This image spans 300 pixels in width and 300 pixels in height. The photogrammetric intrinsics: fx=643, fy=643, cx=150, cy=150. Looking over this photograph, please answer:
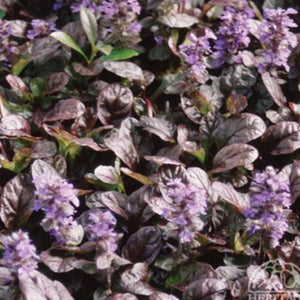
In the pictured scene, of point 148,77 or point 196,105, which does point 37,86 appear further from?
point 196,105

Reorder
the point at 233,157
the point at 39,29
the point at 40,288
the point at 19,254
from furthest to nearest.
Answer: the point at 39,29
the point at 233,157
the point at 40,288
the point at 19,254

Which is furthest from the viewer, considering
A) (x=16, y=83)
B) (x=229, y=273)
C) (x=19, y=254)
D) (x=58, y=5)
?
(x=58, y=5)

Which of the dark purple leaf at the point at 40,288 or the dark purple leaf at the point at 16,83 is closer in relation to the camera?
the dark purple leaf at the point at 40,288

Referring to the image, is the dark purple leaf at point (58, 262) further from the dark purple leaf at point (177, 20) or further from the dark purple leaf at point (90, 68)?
the dark purple leaf at point (177, 20)

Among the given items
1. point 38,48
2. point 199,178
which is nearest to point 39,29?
A: point 38,48

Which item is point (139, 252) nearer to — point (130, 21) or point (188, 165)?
point (188, 165)

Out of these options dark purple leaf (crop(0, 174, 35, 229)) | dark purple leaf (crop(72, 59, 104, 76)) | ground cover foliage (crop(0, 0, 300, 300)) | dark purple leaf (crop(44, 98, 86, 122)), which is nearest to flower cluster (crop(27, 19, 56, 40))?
ground cover foliage (crop(0, 0, 300, 300))

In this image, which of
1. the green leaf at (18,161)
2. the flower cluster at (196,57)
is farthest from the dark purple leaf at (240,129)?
the green leaf at (18,161)

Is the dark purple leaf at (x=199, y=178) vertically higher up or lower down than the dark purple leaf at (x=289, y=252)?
higher up
